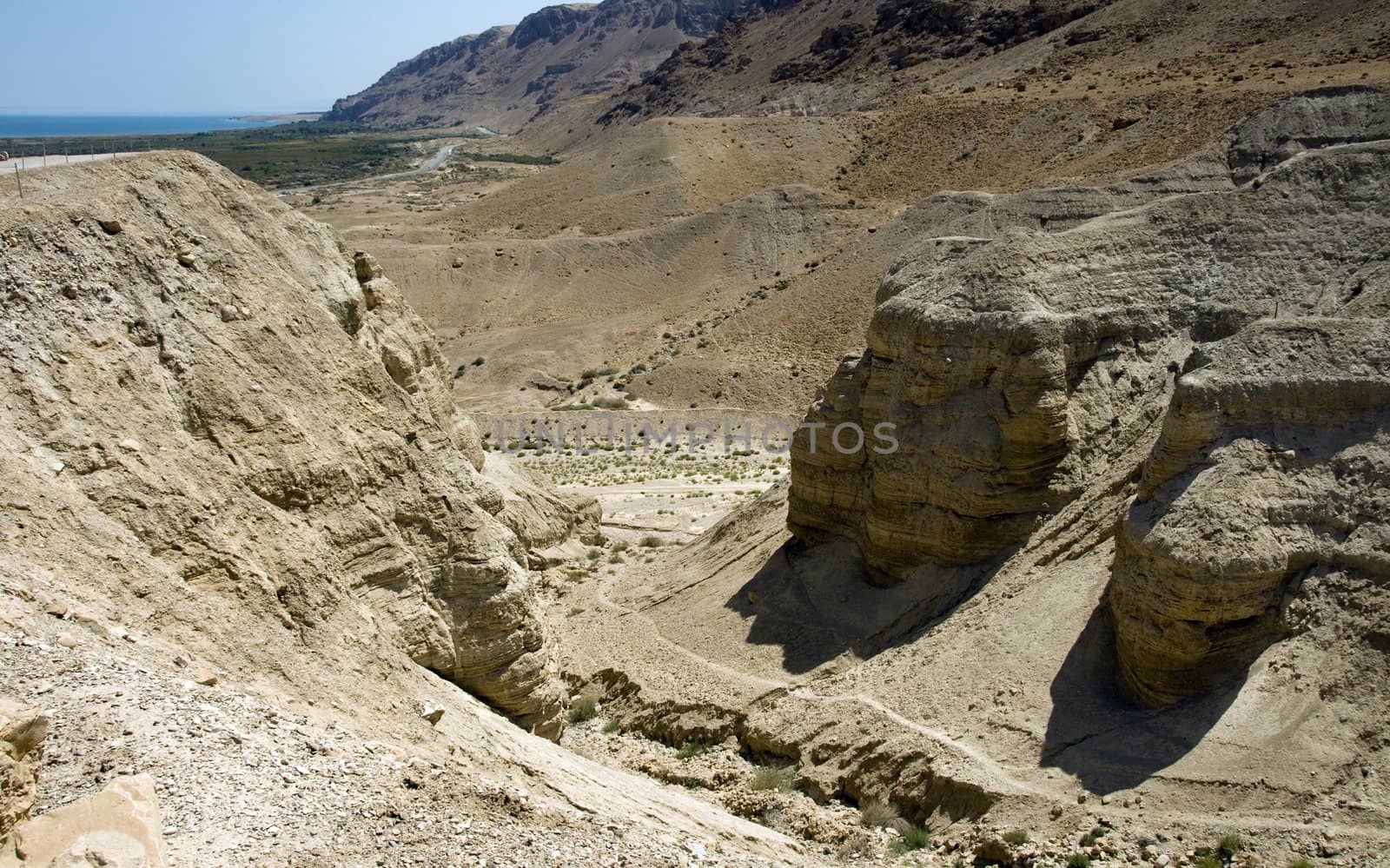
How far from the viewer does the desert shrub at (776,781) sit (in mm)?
12086

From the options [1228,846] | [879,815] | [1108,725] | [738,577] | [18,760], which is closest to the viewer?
[18,760]

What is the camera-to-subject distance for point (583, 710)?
14836 mm

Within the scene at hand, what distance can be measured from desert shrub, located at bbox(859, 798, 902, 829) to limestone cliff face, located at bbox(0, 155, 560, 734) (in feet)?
11.7

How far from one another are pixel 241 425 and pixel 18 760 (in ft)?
16.4

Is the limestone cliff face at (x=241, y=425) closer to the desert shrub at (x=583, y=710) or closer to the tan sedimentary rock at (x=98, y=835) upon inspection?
the desert shrub at (x=583, y=710)

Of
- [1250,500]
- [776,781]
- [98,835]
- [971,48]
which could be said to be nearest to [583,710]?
[776,781]

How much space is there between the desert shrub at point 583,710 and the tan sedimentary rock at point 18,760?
9.93 m

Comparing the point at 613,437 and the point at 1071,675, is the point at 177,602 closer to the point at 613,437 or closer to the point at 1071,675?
the point at 1071,675

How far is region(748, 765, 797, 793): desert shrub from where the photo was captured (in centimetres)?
1209

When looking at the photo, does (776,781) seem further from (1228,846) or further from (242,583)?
(242,583)

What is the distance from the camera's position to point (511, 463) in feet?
72.5

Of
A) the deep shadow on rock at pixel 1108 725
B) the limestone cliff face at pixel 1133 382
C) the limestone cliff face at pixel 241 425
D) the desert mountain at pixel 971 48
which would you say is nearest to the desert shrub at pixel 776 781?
the limestone cliff face at pixel 241 425

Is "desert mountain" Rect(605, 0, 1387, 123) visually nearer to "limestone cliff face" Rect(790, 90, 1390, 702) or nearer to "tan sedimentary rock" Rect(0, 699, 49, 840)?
"limestone cliff face" Rect(790, 90, 1390, 702)

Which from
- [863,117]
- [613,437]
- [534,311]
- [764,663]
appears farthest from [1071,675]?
[863,117]
